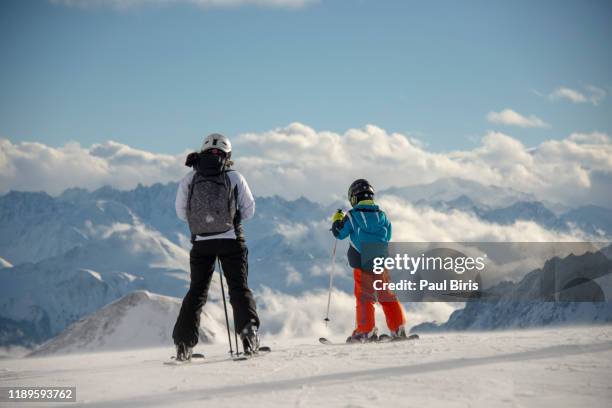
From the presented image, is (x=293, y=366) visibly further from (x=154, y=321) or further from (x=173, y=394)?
(x=154, y=321)

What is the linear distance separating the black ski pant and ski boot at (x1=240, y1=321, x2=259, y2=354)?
6 centimetres

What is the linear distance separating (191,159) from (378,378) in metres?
4.13

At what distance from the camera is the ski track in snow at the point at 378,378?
5.44 m

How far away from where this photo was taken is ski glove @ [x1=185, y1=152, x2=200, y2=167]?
8859mm

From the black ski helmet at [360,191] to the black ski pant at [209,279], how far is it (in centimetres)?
300

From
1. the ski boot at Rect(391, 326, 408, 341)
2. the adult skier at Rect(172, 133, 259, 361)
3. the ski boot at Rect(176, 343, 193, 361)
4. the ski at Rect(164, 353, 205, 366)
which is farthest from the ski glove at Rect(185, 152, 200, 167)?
the ski boot at Rect(391, 326, 408, 341)

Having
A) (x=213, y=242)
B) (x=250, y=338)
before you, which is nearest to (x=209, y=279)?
(x=213, y=242)

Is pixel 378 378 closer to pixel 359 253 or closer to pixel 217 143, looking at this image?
pixel 217 143

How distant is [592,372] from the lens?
6.18m

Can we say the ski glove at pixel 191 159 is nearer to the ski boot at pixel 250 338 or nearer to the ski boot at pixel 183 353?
the ski boot at pixel 250 338

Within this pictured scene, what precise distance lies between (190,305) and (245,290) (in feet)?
2.53

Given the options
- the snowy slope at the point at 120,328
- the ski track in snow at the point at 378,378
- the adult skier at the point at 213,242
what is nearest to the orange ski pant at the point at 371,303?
the ski track in snow at the point at 378,378

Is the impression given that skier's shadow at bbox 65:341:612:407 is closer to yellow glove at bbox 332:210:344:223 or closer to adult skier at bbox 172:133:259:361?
adult skier at bbox 172:133:259:361

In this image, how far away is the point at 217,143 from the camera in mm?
9047
